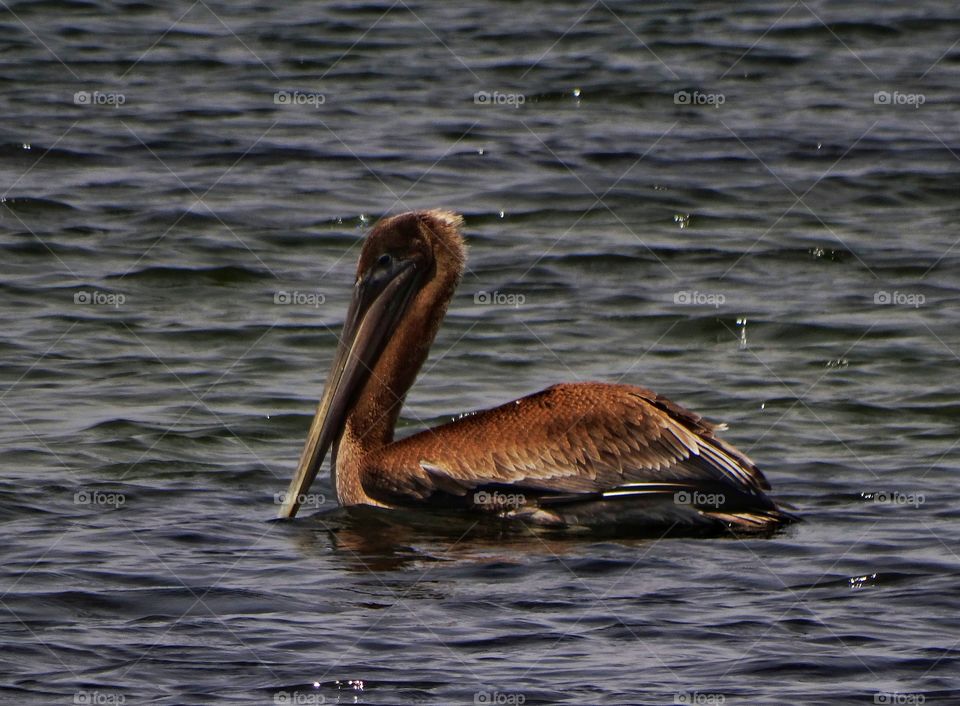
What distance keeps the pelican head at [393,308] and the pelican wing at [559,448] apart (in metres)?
0.59

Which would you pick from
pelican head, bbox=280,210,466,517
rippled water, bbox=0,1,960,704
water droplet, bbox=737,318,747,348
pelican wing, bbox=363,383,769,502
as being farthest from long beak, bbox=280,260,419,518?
water droplet, bbox=737,318,747,348

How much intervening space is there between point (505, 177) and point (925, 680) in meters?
8.60

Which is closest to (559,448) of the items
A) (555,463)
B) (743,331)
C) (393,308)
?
(555,463)

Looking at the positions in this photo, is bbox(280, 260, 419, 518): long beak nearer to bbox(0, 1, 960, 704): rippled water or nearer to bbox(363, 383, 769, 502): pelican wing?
bbox(0, 1, 960, 704): rippled water

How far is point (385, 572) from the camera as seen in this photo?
683 cm

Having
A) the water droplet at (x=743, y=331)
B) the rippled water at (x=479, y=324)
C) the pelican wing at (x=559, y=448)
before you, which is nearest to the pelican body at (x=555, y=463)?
the pelican wing at (x=559, y=448)

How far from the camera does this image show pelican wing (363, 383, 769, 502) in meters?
7.65

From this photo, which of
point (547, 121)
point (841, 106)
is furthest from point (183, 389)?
point (841, 106)

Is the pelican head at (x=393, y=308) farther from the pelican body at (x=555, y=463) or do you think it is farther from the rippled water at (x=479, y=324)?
the rippled water at (x=479, y=324)

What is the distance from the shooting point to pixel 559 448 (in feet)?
25.5

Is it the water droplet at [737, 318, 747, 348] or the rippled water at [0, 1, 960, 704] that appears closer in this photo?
the rippled water at [0, 1, 960, 704]

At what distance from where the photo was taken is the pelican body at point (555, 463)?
24.7 feet

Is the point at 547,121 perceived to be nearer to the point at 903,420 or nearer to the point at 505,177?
the point at 505,177

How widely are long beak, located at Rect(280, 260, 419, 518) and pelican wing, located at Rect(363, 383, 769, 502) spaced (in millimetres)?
589
